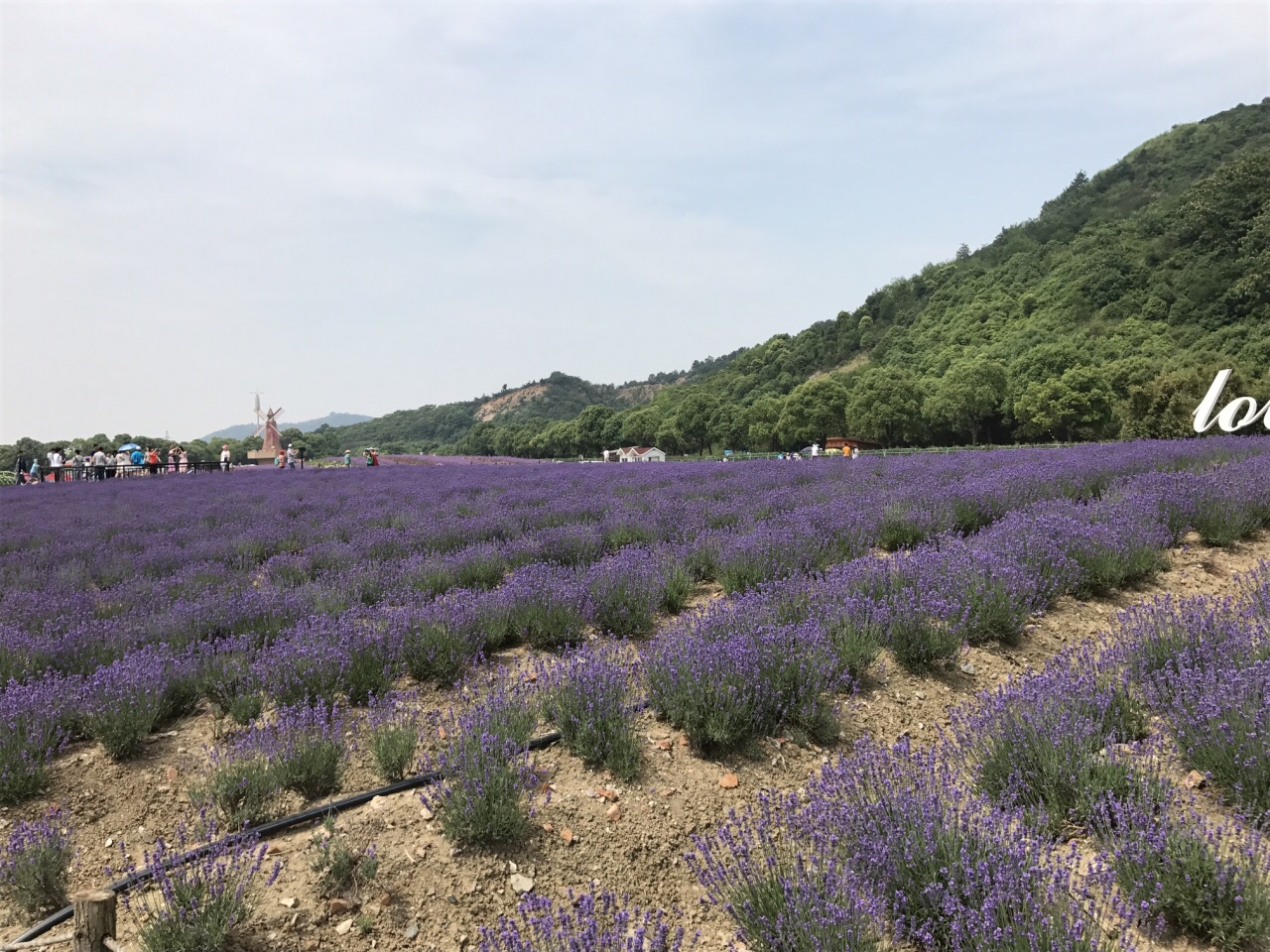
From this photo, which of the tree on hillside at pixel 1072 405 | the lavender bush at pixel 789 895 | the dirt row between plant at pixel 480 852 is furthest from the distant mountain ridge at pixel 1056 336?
the lavender bush at pixel 789 895

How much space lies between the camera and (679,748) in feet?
10.3

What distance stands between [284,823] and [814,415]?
55.0 m

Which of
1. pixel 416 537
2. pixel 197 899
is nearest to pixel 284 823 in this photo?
pixel 197 899

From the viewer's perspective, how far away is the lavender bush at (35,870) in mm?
2260

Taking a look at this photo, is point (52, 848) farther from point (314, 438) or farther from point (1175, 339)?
point (314, 438)

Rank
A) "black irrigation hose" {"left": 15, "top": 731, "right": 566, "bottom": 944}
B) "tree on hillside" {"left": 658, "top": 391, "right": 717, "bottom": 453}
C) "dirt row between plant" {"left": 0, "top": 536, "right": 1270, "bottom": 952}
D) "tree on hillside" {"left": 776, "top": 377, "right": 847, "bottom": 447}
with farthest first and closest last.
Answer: "tree on hillside" {"left": 658, "top": 391, "right": 717, "bottom": 453} → "tree on hillside" {"left": 776, "top": 377, "right": 847, "bottom": 447} → "dirt row between plant" {"left": 0, "top": 536, "right": 1270, "bottom": 952} → "black irrigation hose" {"left": 15, "top": 731, "right": 566, "bottom": 944}

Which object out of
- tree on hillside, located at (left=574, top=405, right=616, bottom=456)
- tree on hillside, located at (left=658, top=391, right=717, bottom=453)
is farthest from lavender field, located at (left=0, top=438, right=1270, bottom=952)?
tree on hillside, located at (left=574, top=405, right=616, bottom=456)

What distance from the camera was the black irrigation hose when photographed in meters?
2.14

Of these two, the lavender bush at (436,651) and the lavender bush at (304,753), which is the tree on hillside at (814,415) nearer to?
the lavender bush at (436,651)

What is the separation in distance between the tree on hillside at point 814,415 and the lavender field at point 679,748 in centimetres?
5033

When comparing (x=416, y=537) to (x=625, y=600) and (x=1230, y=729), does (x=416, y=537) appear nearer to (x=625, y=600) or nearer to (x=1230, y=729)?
(x=625, y=600)

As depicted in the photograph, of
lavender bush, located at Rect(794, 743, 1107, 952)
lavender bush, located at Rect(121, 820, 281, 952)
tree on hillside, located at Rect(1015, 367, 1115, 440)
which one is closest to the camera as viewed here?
lavender bush, located at Rect(794, 743, 1107, 952)

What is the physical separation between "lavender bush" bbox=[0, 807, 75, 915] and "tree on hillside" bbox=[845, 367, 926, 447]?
51.2m

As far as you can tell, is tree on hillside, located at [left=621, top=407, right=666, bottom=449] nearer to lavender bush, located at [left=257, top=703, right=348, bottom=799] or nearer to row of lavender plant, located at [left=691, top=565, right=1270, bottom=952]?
lavender bush, located at [left=257, top=703, right=348, bottom=799]
